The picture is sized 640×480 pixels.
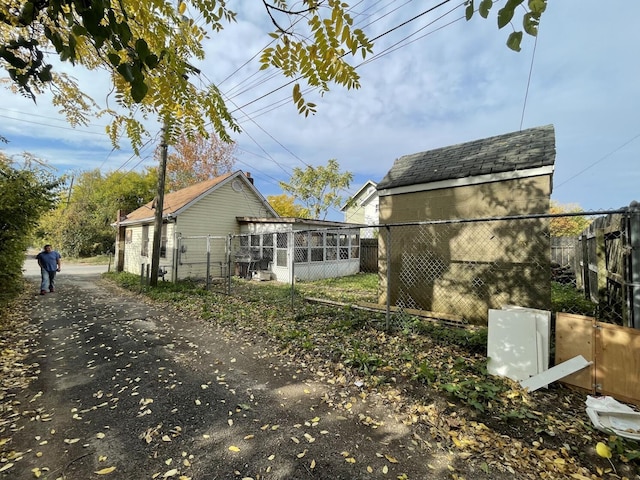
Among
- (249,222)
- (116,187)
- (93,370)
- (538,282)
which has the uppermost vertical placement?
(116,187)

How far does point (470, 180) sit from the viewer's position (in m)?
6.04

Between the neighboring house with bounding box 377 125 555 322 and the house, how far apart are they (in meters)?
7.84

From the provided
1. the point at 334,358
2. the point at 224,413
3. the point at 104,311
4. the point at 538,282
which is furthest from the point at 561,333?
the point at 104,311

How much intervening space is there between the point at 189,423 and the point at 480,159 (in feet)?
22.3

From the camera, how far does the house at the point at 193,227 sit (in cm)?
1288

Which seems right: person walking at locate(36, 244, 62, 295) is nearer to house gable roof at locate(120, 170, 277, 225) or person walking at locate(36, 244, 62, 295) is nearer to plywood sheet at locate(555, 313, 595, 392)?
house gable roof at locate(120, 170, 277, 225)

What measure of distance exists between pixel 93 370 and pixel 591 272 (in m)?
9.85

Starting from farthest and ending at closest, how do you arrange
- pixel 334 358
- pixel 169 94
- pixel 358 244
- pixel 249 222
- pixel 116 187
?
pixel 116 187 → pixel 358 244 → pixel 249 222 → pixel 334 358 → pixel 169 94

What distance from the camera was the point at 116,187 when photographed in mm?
28641

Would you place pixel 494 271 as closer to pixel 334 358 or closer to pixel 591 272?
pixel 591 272

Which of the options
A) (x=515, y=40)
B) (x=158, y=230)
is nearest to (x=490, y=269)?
(x=515, y=40)

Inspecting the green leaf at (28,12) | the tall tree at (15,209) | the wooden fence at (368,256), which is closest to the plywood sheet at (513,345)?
the green leaf at (28,12)

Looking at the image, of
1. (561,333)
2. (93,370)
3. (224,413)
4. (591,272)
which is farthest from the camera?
(591,272)

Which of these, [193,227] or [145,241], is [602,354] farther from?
[145,241]
